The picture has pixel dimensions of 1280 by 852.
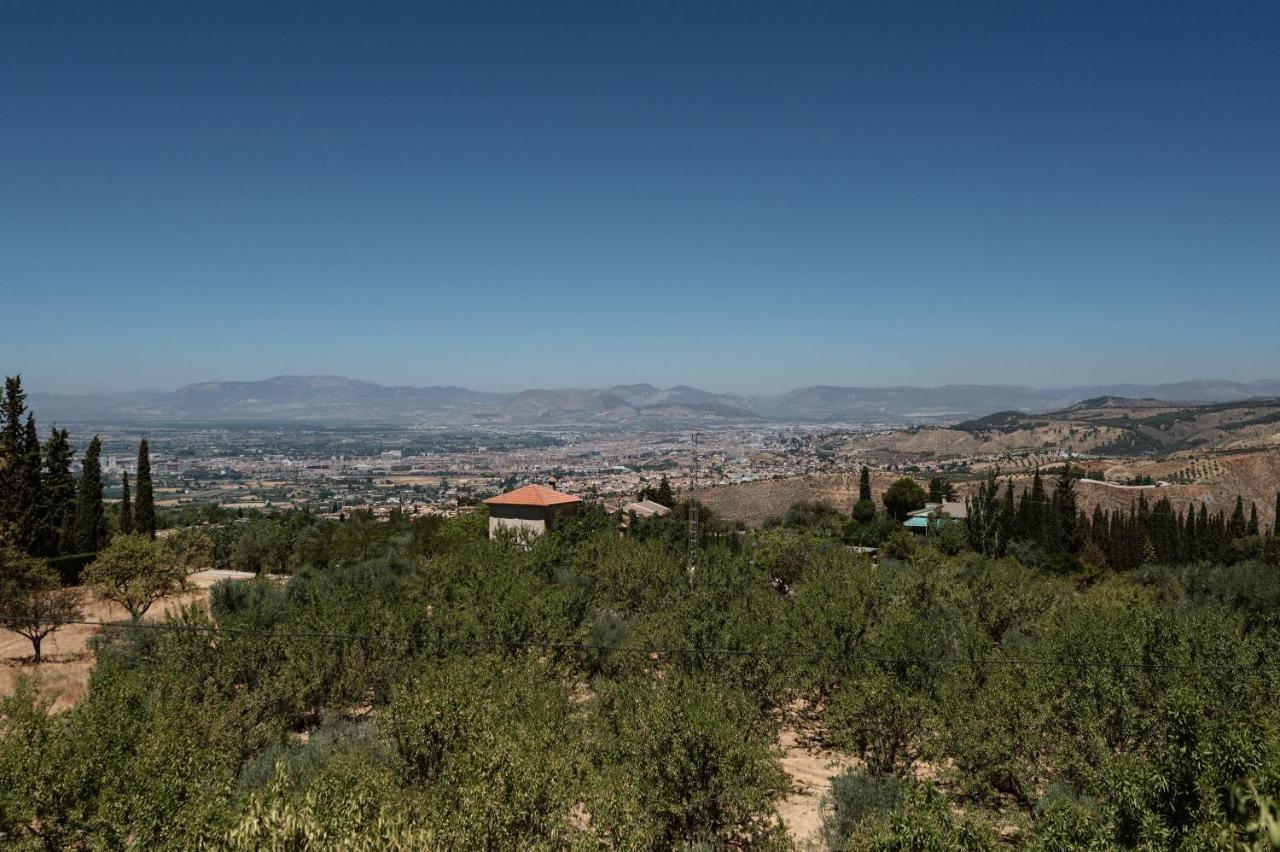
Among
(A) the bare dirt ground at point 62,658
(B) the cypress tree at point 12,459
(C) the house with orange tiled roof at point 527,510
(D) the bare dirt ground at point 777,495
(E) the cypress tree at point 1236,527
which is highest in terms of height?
(B) the cypress tree at point 12,459

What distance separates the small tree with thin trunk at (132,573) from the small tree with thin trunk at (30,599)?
1304 mm

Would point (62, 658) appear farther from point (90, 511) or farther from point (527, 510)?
point (527, 510)

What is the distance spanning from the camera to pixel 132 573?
27484 mm

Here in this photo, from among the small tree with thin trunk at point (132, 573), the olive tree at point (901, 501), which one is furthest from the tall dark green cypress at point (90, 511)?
the olive tree at point (901, 501)

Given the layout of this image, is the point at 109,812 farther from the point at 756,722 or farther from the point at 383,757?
the point at 756,722

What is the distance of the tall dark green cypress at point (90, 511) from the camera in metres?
43.7

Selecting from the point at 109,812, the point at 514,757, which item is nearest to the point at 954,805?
the point at 514,757

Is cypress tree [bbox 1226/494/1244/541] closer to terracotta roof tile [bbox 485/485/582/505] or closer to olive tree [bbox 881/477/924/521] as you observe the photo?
olive tree [bbox 881/477/924/521]

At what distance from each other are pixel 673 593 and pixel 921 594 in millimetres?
9550

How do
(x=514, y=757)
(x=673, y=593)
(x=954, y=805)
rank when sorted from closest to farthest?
(x=514, y=757) → (x=954, y=805) → (x=673, y=593)

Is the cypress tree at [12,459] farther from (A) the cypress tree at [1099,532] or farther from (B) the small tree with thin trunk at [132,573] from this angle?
(A) the cypress tree at [1099,532]

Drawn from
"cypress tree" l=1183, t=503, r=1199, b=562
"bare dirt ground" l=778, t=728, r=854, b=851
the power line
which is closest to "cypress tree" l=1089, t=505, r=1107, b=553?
"cypress tree" l=1183, t=503, r=1199, b=562

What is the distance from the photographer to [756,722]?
16.1 m

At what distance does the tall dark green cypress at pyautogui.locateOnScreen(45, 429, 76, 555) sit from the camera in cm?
4128
